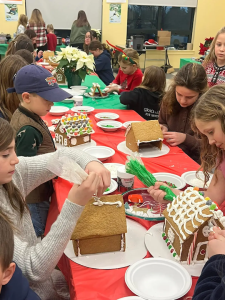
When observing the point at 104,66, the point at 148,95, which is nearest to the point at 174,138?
the point at 148,95

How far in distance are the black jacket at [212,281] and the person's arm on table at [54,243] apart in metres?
0.44

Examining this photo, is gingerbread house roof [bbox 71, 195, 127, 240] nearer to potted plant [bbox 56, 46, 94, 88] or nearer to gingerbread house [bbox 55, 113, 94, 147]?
gingerbread house [bbox 55, 113, 94, 147]

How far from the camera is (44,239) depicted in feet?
3.44

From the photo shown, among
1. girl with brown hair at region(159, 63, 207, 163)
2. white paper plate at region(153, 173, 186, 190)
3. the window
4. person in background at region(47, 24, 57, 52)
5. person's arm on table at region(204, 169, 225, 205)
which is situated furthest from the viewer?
the window

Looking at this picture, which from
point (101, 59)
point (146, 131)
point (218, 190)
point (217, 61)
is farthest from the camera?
point (101, 59)

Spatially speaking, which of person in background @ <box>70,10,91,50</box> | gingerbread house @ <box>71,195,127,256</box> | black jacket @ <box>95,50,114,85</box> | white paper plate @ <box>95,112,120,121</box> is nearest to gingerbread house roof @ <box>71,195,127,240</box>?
gingerbread house @ <box>71,195,127,256</box>

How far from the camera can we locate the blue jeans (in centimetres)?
190

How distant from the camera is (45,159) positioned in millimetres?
1338

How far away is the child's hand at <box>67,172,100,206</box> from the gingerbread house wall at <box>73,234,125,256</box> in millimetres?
158

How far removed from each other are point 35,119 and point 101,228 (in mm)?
930

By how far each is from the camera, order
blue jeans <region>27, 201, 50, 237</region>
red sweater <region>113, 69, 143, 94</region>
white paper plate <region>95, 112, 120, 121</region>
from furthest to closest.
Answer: red sweater <region>113, 69, 143, 94</region>
white paper plate <region>95, 112, 120, 121</region>
blue jeans <region>27, 201, 50, 237</region>

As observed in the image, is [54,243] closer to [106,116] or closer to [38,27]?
[106,116]

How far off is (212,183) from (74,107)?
5.89 ft

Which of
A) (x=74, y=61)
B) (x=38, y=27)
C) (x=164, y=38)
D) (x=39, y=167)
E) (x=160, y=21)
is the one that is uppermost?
(x=160, y=21)
